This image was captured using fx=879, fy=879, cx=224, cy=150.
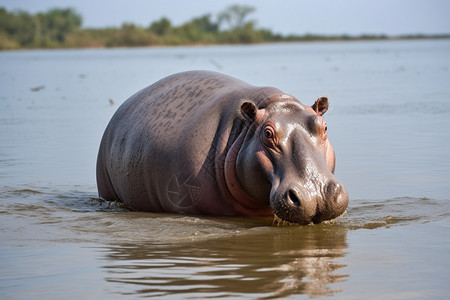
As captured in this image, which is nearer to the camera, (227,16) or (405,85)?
(405,85)

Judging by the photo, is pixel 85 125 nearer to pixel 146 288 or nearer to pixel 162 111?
pixel 162 111

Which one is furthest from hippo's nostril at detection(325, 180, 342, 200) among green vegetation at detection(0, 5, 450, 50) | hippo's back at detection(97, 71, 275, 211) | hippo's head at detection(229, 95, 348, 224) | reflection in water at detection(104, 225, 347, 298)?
green vegetation at detection(0, 5, 450, 50)

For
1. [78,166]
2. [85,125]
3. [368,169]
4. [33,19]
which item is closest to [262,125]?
[368,169]

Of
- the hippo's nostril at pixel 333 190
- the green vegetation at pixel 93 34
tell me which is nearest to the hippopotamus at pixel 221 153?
the hippo's nostril at pixel 333 190

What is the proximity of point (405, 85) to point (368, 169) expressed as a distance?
12.5 m

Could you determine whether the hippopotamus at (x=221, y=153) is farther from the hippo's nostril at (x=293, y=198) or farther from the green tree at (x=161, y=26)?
the green tree at (x=161, y=26)

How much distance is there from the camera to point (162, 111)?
7141 millimetres

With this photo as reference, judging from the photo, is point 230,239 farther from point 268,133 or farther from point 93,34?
point 93,34

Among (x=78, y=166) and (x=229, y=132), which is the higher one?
(x=229, y=132)

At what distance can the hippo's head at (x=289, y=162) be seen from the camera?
5.64 metres

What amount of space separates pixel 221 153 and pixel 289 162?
73 cm

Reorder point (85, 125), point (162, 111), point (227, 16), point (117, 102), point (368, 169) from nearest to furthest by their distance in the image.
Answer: point (162, 111) → point (368, 169) → point (85, 125) → point (117, 102) → point (227, 16)

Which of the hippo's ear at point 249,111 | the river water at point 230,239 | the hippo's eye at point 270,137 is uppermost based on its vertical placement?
the hippo's ear at point 249,111

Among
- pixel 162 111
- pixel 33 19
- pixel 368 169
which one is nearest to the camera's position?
pixel 162 111
